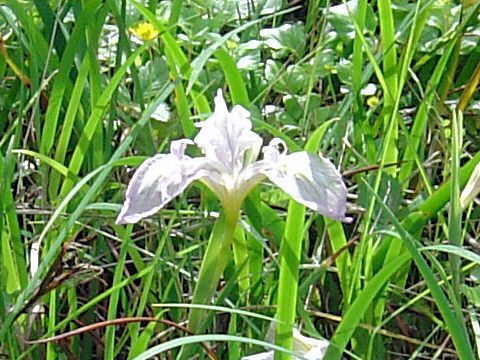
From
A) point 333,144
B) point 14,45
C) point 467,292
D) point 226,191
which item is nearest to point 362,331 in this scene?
point 467,292

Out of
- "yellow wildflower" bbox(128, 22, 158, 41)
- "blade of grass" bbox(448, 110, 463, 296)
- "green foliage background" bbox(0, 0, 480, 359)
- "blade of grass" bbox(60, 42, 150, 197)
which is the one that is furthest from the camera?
"yellow wildflower" bbox(128, 22, 158, 41)

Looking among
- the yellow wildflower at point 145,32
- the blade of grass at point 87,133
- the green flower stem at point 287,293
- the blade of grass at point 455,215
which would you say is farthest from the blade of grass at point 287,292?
the yellow wildflower at point 145,32

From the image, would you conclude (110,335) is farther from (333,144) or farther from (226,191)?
(333,144)

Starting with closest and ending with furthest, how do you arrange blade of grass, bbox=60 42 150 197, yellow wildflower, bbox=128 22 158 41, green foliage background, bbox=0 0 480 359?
green foliage background, bbox=0 0 480 359, blade of grass, bbox=60 42 150 197, yellow wildflower, bbox=128 22 158 41

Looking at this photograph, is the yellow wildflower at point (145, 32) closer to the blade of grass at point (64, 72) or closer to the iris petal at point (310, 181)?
the blade of grass at point (64, 72)

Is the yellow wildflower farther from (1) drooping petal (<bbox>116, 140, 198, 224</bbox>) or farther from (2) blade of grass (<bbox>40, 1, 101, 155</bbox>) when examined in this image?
(1) drooping petal (<bbox>116, 140, 198, 224</bbox>)

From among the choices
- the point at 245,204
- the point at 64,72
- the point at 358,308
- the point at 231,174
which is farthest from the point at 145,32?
the point at 358,308

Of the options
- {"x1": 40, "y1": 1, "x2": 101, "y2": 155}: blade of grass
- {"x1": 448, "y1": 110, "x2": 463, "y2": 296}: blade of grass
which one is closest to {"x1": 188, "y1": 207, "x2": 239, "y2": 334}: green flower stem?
{"x1": 448, "y1": 110, "x2": 463, "y2": 296}: blade of grass
